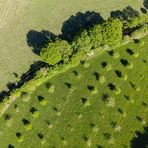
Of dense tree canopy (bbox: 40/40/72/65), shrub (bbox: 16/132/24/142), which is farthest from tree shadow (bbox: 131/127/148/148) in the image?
shrub (bbox: 16/132/24/142)

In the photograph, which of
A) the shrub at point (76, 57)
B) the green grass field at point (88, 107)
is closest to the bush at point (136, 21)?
the green grass field at point (88, 107)

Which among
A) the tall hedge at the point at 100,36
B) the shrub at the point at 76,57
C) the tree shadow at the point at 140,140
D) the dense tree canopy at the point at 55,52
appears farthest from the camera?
the shrub at the point at 76,57

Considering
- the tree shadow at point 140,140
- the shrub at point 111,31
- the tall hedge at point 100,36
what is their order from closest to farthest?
the tree shadow at point 140,140 < the shrub at point 111,31 < the tall hedge at point 100,36

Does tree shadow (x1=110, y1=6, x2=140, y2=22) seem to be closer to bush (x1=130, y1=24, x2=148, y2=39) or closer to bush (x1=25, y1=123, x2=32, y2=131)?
bush (x1=130, y1=24, x2=148, y2=39)

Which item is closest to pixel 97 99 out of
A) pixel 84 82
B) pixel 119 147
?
pixel 84 82

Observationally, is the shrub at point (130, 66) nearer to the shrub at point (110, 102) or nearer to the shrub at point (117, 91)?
the shrub at point (117, 91)

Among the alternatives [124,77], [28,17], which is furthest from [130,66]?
[28,17]

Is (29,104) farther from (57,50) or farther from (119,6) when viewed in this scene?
(119,6)
